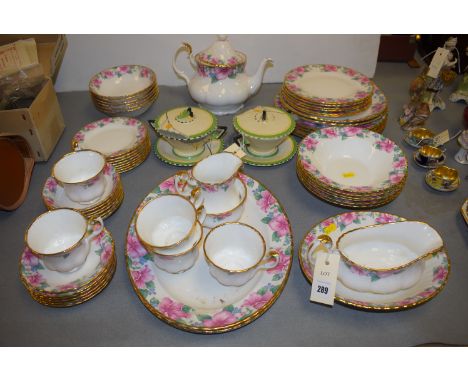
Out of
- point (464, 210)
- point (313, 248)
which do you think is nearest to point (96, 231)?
point (313, 248)

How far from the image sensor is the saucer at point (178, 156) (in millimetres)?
1381

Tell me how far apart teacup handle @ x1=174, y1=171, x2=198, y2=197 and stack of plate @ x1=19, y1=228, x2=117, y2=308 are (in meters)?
0.24

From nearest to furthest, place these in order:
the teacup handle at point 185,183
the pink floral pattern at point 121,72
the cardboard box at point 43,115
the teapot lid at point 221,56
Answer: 1. the teacup handle at point 185,183
2. the cardboard box at point 43,115
3. the teapot lid at point 221,56
4. the pink floral pattern at point 121,72

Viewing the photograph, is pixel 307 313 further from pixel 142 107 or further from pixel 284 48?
pixel 284 48

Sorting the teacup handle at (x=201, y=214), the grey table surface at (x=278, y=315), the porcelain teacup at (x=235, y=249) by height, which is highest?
the teacup handle at (x=201, y=214)

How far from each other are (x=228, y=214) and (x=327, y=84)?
838 mm

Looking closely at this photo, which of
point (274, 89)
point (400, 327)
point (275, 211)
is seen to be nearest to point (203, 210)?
point (275, 211)

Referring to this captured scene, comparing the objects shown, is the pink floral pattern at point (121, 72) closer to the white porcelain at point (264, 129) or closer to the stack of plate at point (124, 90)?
the stack of plate at point (124, 90)

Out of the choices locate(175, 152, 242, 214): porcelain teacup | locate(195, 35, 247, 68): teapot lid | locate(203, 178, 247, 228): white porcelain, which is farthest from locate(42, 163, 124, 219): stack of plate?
locate(195, 35, 247, 68): teapot lid

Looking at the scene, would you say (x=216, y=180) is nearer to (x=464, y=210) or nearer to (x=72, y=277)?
(x=72, y=277)

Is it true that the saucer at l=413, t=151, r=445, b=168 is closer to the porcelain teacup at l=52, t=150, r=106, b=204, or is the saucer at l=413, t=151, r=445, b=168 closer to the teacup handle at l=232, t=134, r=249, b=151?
the teacup handle at l=232, t=134, r=249, b=151

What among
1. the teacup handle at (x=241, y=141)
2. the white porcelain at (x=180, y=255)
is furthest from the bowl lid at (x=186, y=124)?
the white porcelain at (x=180, y=255)

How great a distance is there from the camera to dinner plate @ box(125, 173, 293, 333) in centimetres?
88

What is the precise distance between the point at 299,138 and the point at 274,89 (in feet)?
1.54
